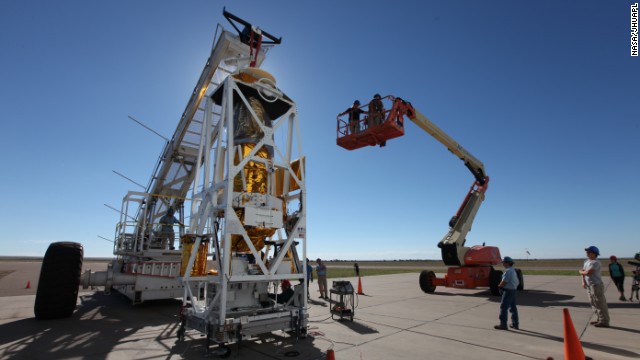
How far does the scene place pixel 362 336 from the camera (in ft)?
23.7

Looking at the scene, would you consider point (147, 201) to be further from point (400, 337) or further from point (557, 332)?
point (557, 332)

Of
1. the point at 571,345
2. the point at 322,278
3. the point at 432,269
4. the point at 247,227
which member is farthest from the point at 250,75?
the point at 432,269

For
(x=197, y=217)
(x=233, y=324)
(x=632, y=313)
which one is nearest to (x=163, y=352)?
(x=233, y=324)

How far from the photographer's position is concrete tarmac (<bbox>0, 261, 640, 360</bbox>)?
5.96 metres

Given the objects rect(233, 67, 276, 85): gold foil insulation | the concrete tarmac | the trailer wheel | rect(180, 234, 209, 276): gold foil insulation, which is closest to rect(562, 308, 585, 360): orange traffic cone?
Result: the concrete tarmac

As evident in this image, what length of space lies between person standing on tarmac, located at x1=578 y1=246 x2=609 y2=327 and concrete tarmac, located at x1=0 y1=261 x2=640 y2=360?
292mm

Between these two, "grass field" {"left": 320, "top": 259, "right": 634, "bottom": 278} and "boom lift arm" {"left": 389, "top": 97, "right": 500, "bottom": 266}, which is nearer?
"boom lift arm" {"left": 389, "top": 97, "right": 500, "bottom": 266}

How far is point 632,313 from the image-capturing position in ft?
31.0

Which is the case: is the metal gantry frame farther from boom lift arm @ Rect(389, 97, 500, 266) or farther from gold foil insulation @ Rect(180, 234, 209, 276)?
boom lift arm @ Rect(389, 97, 500, 266)

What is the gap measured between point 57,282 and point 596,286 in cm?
1389

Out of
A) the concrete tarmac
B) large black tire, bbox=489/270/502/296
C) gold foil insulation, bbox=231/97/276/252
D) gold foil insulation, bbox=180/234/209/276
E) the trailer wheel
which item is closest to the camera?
the concrete tarmac

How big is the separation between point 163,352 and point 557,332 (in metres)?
8.42

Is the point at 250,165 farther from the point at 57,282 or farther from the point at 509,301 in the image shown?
the point at 509,301

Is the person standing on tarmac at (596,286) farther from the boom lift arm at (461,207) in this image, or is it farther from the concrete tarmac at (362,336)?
the boom lift arm at (461,207)
